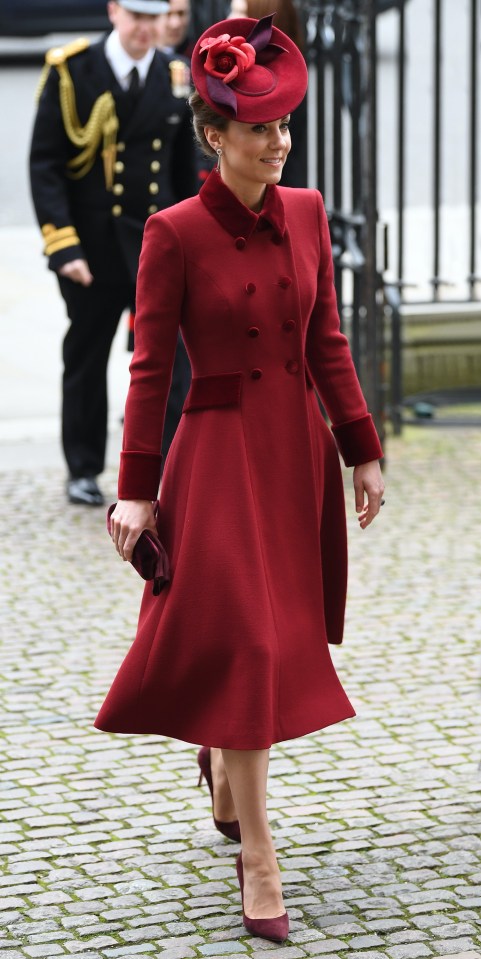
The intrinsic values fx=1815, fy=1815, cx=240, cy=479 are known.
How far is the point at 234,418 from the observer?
3418 millimetres

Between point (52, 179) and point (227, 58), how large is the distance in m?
3.61

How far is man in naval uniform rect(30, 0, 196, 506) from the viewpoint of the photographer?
22.4 feet

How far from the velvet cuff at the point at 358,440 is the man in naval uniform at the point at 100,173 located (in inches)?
133

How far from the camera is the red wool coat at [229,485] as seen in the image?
3.38 m

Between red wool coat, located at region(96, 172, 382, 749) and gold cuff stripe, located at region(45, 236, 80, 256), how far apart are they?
3.38 meters

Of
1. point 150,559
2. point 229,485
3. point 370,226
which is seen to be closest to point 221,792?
point 150,559

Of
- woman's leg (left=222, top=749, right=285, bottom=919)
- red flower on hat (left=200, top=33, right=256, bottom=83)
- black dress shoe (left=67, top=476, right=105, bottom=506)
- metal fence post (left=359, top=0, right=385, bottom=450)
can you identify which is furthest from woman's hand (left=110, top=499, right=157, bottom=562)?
metal fence post (left=359, top=0, right=385, bottom=450)

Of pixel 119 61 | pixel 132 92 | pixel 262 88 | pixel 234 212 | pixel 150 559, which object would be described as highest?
pixel 119 61

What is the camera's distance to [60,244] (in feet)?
22.4

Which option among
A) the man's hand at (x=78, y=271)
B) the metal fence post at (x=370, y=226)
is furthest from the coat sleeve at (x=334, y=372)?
the metal fence post at (x=370, y=226)

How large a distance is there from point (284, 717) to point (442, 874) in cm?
56

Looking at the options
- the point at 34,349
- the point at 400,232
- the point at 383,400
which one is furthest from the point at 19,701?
the point at 34,349

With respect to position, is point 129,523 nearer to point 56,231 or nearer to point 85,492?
point 56,231

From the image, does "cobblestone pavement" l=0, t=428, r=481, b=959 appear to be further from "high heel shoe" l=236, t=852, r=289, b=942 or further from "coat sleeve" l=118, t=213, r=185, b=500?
"coat sleeve" l=118, t=213, r=185, b=500
